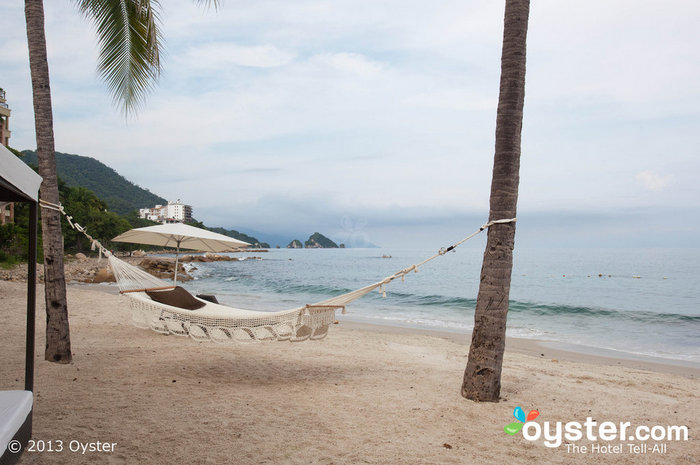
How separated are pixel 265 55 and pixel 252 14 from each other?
2.22 feet

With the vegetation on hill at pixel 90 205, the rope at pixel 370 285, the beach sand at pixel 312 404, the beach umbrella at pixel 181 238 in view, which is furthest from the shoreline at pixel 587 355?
the vegetation on hill at pixel 90 205

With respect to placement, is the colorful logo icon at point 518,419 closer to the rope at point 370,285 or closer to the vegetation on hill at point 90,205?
the rope at point 370,285

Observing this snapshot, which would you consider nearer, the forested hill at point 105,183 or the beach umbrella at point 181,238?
the beach umbrella at point 181,238

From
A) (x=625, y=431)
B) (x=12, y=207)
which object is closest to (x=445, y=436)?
(x=625, y=431)

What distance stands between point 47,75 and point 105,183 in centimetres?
5530

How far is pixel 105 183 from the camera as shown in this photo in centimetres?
5253

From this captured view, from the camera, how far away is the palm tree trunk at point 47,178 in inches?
143

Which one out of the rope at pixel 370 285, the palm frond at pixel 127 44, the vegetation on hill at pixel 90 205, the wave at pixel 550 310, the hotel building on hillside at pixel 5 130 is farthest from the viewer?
the hotel building on hillside at pixel 5 130

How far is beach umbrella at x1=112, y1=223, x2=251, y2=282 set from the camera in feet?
17.3

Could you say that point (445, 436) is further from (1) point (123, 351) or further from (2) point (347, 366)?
(1) point (123, 351)

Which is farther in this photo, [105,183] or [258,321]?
[105,183]

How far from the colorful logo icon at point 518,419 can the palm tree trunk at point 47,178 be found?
334cm

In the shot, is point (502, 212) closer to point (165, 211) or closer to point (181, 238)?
point (181, 238)

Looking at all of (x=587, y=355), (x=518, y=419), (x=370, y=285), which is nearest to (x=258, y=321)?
(x=370, y=285)
